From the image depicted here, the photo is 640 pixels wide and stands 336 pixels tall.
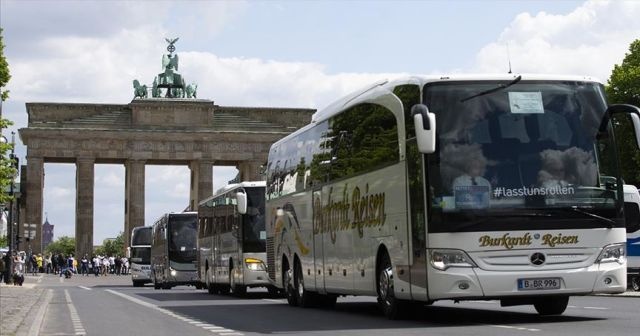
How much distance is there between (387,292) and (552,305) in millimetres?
2424

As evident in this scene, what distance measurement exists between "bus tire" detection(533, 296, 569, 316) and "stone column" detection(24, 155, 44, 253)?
92.2m

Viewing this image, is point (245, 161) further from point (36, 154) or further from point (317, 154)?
point (317, 154)

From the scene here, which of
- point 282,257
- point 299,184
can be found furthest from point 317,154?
point 282,257

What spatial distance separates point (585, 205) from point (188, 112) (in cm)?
9859

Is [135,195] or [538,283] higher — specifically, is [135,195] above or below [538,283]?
above

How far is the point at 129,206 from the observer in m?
115

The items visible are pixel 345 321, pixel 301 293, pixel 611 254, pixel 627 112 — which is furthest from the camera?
pixel 301 293

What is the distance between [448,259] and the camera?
1734 cm

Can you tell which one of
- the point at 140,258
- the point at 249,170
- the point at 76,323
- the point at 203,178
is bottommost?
the point at 76,323

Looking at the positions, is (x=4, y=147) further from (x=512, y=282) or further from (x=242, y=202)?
(x=512, y=282)

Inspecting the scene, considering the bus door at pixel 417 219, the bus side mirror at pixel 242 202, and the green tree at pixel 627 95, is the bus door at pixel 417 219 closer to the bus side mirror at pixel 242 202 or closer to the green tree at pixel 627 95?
the bus side mirror at pixel 242 202

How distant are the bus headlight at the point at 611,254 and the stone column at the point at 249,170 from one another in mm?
95686

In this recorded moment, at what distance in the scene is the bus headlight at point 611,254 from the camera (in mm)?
17641

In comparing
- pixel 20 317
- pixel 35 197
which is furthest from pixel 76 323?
pixel 35 197
